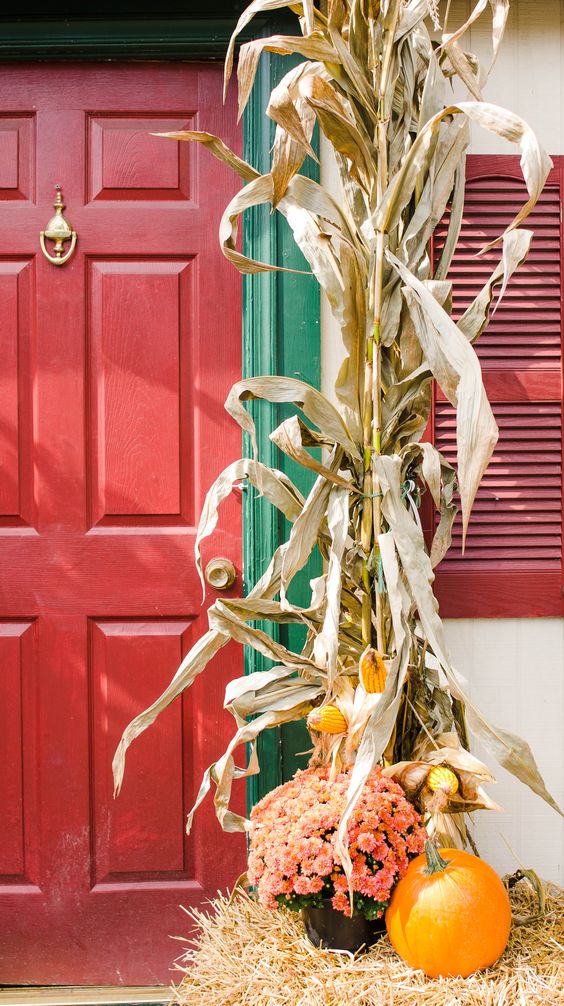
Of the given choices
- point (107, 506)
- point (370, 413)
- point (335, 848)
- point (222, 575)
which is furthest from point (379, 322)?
point (335, 848)

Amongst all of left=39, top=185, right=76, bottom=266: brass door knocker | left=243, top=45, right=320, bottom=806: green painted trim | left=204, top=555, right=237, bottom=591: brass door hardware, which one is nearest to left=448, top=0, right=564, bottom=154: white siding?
left=243, top=45, right=320, bottom=806: green painted trim

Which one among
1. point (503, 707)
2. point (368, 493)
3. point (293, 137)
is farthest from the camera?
point (503, 707)

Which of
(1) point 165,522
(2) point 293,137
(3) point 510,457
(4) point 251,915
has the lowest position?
(4) point 251,915

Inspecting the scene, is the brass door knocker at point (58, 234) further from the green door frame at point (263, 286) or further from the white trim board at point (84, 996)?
the white trim board at point (84, 996)

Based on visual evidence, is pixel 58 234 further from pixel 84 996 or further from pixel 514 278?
pixel 84 996

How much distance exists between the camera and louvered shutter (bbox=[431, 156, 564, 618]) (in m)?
2.04

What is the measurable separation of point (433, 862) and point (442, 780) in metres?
0.14

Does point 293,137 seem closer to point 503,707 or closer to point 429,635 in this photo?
point 429,635

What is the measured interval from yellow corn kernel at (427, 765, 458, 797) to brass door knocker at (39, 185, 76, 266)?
1.44m

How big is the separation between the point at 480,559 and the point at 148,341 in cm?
96

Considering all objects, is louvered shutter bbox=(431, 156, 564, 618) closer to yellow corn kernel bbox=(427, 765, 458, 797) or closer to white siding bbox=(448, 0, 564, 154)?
white siding bbox=(448, 0, 564, 154)

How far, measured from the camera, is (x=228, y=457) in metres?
2.09

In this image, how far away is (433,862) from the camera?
58.8 inches

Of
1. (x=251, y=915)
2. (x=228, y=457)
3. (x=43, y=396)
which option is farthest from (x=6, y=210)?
(x=251, y=915)
